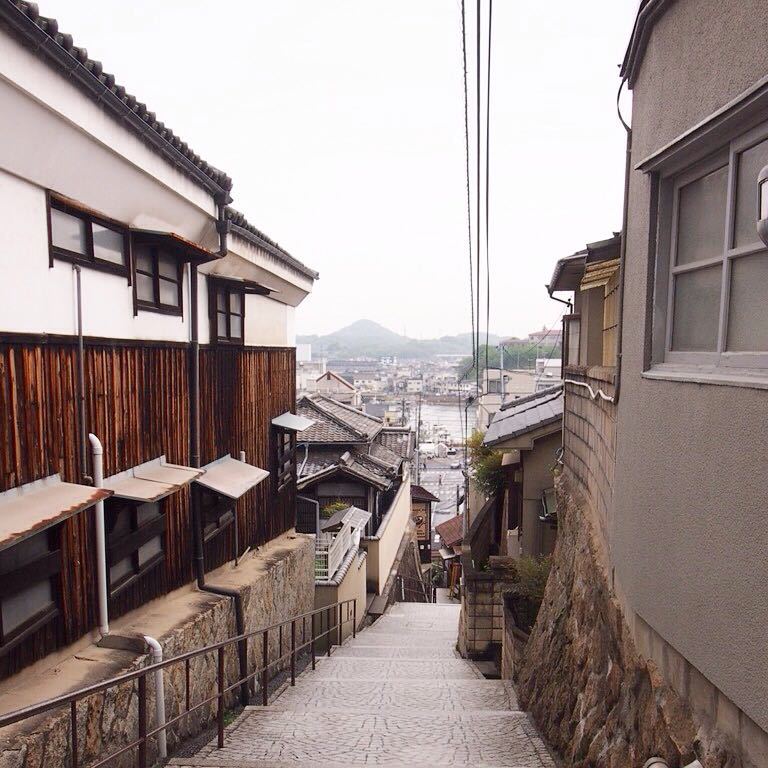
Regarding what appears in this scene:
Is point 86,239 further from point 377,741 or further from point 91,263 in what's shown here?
point 377,741

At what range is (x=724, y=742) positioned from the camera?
310 cm

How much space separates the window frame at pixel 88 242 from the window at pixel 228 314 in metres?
2.49

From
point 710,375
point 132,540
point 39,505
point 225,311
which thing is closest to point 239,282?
point 225,311

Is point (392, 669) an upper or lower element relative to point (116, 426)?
lower

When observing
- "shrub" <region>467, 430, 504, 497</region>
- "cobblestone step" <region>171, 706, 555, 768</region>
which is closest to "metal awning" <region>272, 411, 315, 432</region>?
"shrub" <region>467, 430, 504, 497</region>

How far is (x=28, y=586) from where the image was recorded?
5.48 metres

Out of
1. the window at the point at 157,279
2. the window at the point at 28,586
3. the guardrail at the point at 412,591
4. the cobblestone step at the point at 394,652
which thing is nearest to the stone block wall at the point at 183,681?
the window at the point at 28,586

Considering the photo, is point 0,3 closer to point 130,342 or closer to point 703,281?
point 130,342

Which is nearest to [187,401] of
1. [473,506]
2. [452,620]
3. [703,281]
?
[703,281]

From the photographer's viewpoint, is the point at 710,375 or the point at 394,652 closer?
the point at 710,375

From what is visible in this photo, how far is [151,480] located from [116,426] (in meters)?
0.79

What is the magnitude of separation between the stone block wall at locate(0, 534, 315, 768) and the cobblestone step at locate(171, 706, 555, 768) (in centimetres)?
66

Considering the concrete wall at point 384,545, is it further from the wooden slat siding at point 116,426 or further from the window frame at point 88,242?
the window frame at point 88,242

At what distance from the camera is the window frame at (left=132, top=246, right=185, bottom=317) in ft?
24.6
